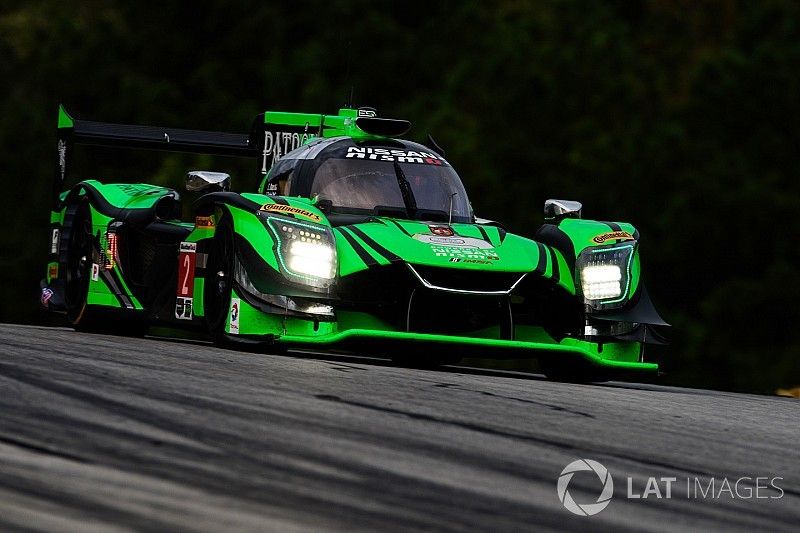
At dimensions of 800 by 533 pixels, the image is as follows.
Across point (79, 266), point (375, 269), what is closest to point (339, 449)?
point (375, 269)

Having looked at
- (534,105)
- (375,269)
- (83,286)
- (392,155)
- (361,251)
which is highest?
(534,105)

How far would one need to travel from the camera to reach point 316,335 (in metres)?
9.30

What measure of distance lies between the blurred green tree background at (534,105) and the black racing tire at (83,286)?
1610 cm

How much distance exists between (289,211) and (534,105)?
24.3 metres

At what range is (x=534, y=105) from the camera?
33.5m

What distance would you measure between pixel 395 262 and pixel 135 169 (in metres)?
28.7

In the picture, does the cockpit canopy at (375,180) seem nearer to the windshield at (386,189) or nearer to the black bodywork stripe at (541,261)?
the windshield at (386,189)

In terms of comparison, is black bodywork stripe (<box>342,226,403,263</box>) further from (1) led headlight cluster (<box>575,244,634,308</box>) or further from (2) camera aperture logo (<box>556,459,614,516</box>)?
(2) camera aperture logo (<box>556,459,614,516</box>)

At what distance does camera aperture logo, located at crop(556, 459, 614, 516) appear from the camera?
5.04 metres

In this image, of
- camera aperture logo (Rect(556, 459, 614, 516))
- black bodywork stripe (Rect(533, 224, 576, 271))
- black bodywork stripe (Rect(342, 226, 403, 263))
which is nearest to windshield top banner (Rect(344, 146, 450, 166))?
black bodywork stripe (Rect(533, 224, 576, 271))

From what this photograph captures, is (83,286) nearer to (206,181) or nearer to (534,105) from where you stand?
(206,181)

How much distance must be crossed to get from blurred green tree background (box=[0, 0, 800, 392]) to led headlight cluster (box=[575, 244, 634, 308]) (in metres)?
17.3

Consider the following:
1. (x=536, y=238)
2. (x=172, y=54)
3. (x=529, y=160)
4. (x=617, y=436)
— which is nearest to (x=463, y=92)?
(x=529, y=160)

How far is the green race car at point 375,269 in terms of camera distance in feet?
30.7
